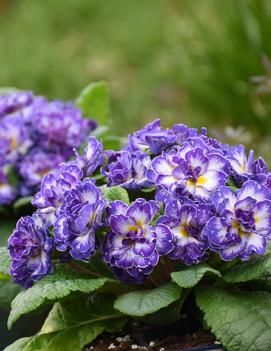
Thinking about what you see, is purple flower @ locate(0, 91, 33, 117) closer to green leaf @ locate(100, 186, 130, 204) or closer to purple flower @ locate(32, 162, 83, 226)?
purple flower @ locate(32, 162, 83, 226)

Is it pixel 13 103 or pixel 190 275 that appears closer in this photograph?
pixel 190 275

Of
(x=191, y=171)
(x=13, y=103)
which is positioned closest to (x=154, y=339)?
(x=191, y=171)

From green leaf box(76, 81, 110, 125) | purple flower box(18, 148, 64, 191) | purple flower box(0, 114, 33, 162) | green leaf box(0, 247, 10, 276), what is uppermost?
green leaf box(76, 81, 110, 125)

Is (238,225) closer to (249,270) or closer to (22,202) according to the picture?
(249,270)

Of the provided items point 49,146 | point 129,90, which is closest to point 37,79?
point 129,90

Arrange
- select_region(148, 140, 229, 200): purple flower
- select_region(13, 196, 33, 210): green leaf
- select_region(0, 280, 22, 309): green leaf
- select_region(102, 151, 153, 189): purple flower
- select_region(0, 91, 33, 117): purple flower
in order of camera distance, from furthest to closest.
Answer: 1. select_region(0, 91, 33, 117): purple flower
2. select_region(13, 196, 33, 210): green leaf
3. select_region(0, 280, 22, 309): green leaf
4. select_region(102, 151, 153, 189): purple flower
5. select_region(148, 140, 229, 200): purple flower

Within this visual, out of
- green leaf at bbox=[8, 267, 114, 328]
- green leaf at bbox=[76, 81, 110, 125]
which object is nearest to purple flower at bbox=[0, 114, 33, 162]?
green leaf at bbox=[76, 81, 110, 125]

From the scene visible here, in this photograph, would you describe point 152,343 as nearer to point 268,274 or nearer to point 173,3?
point 268,274
